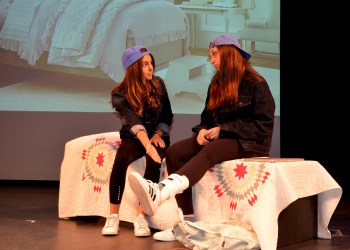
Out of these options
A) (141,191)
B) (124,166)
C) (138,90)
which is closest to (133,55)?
(138,90)

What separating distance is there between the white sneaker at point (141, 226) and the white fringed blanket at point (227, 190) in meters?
0.10

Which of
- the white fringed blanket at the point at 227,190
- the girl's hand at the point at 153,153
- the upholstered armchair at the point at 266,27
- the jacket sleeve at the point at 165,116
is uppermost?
the upholstered armchair at the point at 266,27

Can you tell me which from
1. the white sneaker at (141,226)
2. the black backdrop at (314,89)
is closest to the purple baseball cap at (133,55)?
the white sneaker at (141,226)

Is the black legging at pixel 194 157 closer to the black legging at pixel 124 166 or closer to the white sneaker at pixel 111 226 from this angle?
the black legging at pixel 124 166

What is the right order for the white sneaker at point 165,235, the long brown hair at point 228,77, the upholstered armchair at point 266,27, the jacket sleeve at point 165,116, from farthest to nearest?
the upholstered armchair at point 266,27
the jacket sleeve at point 165,116
the long brown hair at point 228,77
the white sneaker at point 165,235

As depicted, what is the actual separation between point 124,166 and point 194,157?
0.47m

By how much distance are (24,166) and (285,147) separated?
7.45 ft

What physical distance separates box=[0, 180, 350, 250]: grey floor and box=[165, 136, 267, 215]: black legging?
0.26 meters

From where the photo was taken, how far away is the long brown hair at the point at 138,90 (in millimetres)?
3416

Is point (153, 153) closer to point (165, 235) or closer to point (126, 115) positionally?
point (126, 115)

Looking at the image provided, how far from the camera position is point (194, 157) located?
2.97m

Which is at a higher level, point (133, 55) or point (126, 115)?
point (133, 55)

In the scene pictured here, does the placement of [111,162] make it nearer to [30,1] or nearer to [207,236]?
[207,236]

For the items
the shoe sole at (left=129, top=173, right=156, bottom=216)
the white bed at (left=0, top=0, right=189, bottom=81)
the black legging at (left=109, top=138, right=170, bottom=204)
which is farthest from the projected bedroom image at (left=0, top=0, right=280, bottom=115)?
the shoe sole at (left=129, top=173, right=156, bottom=216)
